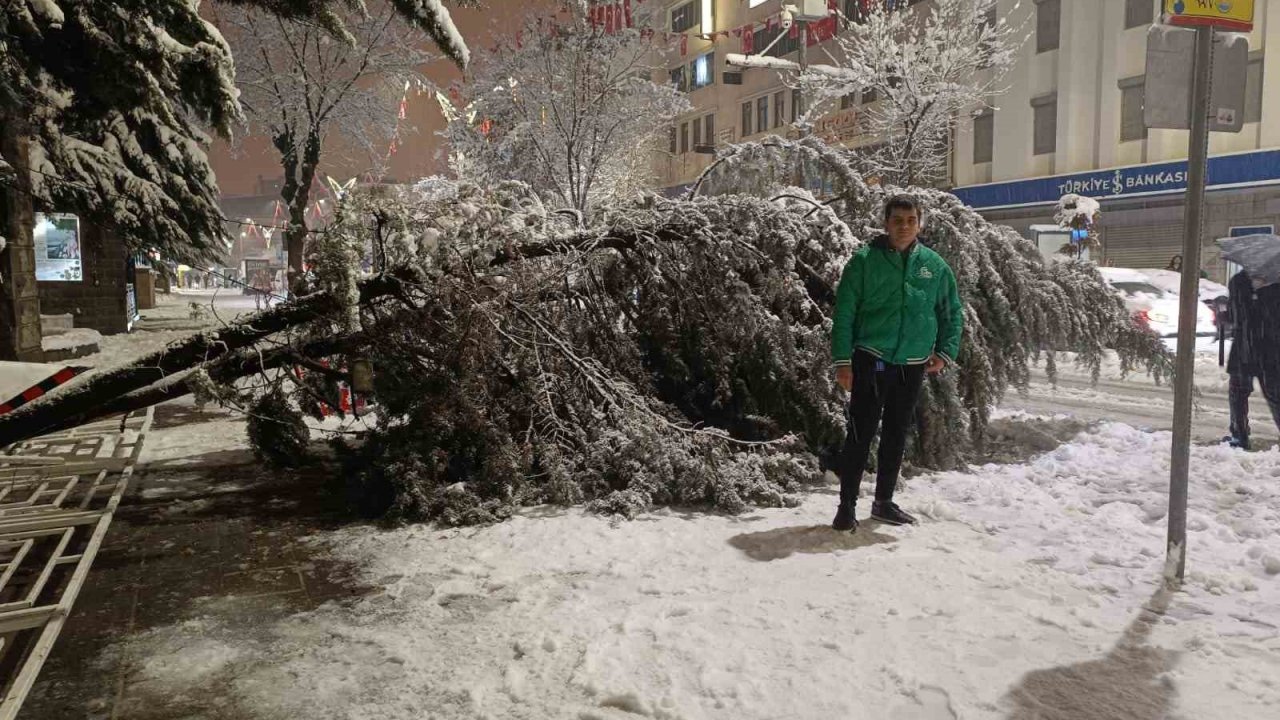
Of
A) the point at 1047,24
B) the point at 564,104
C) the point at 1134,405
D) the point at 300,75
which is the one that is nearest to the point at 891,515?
the point at 1134,405

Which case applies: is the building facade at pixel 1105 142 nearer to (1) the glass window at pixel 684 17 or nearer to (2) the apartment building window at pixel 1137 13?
(2) the apartment building window at pixel 1137 13

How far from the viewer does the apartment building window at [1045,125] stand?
28987mm

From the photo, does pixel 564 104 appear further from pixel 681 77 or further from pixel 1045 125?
pixel 681 77

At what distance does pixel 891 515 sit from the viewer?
4691mm

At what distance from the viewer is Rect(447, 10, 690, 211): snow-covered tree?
23.1 m

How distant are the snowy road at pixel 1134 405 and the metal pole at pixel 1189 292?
3575 mm

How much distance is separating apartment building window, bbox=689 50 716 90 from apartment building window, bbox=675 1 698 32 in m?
2.48

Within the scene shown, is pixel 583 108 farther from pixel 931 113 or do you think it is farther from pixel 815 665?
pixel 815 665

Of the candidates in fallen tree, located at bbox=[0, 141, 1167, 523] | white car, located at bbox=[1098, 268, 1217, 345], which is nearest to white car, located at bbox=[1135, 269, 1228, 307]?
white car, located at bbox=[1098, 268, 1217, 345]

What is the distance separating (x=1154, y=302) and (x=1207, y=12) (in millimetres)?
13520

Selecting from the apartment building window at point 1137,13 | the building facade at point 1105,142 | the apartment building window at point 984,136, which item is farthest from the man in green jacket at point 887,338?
the apartment building window at point 984,136

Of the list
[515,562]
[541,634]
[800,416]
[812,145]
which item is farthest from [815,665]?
[812,145]

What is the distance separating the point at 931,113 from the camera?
75.5ft

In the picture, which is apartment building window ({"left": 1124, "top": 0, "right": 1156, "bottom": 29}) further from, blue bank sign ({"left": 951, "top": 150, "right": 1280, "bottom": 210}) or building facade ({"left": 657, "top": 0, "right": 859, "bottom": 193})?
building facade ({"left": 657, "top": 0, "right": 859, "bottom": 193})
